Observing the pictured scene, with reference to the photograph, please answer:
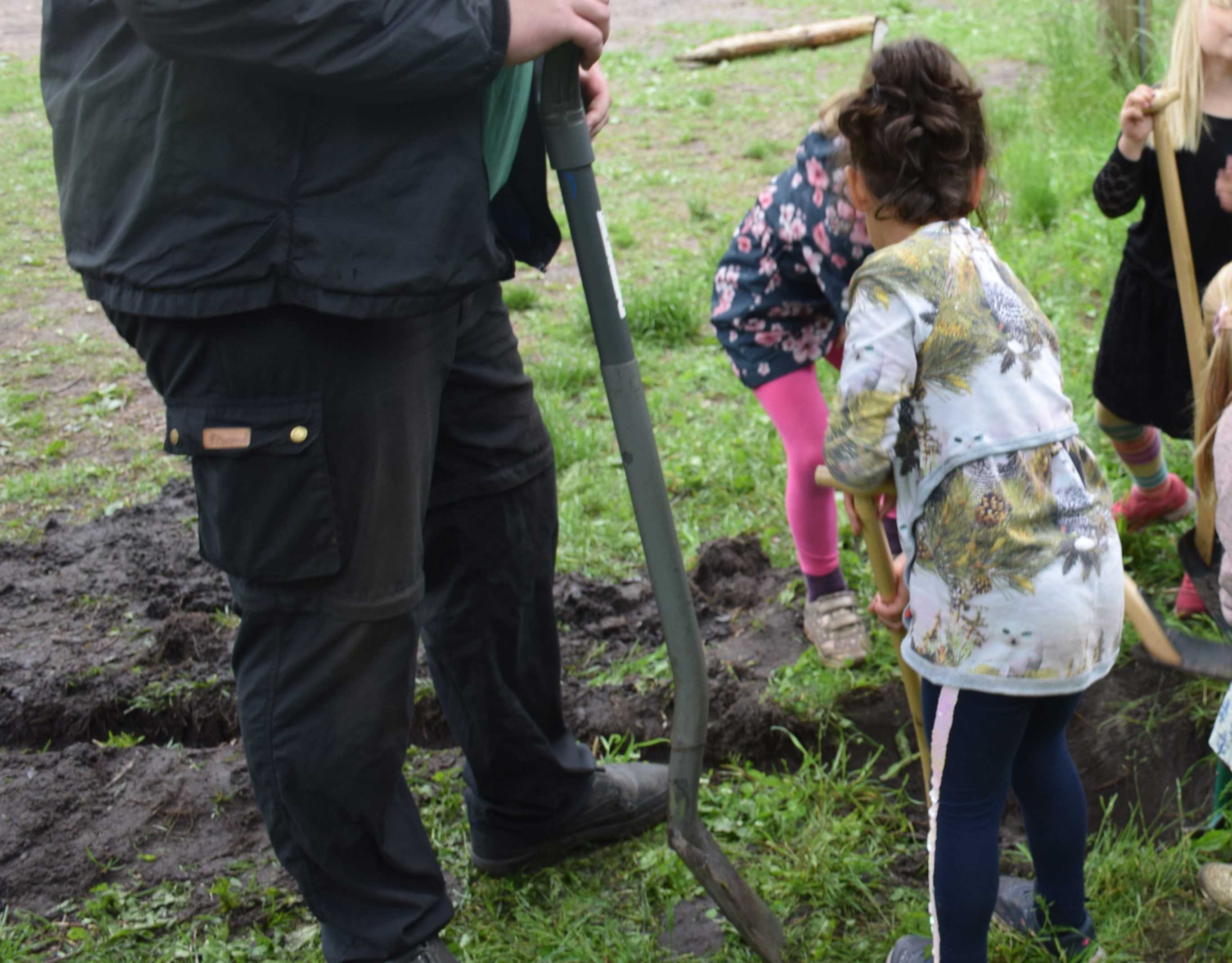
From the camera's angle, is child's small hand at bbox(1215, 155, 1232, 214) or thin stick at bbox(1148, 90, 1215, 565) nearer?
thin stick at bbox(1148, 90, 1215, 565)

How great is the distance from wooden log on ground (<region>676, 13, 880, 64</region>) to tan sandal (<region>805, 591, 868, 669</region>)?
25.5ft

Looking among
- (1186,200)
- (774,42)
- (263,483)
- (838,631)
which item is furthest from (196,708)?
(774,42)

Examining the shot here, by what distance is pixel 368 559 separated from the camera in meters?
1.85

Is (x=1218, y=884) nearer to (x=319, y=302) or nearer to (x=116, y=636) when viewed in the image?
(x=319, y=302)

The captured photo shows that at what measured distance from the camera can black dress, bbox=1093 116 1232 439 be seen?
2.91 meters

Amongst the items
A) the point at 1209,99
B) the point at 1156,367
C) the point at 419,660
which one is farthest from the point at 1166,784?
the point at 419,660

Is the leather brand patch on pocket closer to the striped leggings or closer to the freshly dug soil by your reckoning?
the freshly dug soil

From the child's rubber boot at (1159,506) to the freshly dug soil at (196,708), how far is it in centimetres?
62

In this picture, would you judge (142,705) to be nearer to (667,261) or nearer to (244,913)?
(244,913)

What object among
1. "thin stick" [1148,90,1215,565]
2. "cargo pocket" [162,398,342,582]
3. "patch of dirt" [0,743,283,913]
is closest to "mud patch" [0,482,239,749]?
"patch of dirt" [0,743,283,913]

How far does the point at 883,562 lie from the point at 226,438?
3.49 ft

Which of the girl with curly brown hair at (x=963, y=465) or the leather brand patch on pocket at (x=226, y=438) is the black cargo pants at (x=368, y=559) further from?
the girl with curly brown hair at (x=963, y=465)

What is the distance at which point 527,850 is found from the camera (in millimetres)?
2484

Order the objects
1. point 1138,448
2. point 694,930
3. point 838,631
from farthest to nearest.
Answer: point 1138,448
point 838,631
point 694,930
